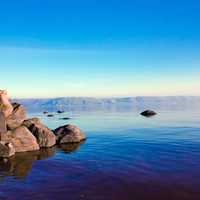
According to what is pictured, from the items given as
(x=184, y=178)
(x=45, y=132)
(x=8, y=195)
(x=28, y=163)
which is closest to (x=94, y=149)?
(x=45, y=132)

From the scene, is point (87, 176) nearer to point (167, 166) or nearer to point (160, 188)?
point (160, 188)

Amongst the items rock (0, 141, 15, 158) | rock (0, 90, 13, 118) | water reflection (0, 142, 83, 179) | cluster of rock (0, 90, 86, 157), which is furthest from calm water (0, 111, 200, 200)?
rock (0, 90, 13, 118)

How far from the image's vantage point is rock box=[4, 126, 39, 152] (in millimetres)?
30953

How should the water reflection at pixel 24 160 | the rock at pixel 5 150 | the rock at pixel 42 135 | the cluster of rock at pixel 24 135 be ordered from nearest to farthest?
the water reflection at pixel 24 160 < the rock at pixel 5 150 < the cluster of rock at pixel 24 135 < the rock at pixel 42 135

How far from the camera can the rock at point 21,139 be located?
30953 millimetres

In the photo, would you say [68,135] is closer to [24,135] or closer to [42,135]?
[42,135]

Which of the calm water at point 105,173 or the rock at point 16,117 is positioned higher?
the rock at point 16,117

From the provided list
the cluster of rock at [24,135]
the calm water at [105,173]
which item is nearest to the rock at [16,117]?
the cluster of rock at [24,135]

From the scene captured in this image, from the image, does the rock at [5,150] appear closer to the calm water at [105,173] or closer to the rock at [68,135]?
the calm water at [105,173]

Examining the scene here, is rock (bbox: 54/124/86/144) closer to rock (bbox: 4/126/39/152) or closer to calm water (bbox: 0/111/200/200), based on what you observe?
calm water (bbox: 0/111/200/200)

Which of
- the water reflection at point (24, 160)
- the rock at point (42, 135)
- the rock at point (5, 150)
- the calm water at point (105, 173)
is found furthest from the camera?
the rock at point (42, 135)

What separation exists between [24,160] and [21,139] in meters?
4.70

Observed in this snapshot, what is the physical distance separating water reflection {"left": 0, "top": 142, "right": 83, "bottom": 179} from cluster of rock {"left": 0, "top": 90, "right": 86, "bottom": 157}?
112 centimetres

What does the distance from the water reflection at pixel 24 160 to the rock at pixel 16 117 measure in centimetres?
540
